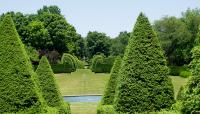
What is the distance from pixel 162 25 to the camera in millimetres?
88812

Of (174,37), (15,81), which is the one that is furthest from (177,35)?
(15,81)

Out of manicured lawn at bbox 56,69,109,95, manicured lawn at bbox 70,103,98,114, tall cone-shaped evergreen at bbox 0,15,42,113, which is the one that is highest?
tall cone-shaped evergreen at bbox 0,15,42,113

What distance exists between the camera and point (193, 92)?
36.6 feet

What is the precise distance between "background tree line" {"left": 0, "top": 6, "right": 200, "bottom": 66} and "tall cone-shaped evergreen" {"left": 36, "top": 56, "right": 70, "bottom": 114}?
54076 mm

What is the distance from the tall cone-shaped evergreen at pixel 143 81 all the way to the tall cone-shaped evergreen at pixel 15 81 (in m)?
3.42

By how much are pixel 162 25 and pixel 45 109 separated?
73924mm

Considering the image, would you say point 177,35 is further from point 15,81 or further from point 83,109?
point 15,81

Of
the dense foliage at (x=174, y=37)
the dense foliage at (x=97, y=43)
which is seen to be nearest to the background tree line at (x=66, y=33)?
the dense foliage at (x=174, y=37)

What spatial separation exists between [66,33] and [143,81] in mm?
90058

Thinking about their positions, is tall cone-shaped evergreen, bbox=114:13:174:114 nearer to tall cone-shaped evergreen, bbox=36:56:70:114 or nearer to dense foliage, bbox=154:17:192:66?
tall cone-shaped evergreen, bbox=36:56:70:114

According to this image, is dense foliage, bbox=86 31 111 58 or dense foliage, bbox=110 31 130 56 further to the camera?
dense foliage, bbox=86 31 111 58

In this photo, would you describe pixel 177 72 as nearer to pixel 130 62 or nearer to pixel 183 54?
pixel 183 54

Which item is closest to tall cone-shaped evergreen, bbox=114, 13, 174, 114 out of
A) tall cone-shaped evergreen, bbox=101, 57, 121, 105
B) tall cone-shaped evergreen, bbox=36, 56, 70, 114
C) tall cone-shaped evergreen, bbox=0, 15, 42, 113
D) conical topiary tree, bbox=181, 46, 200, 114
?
tall cone-shaped evergreen, bbox=0, 15, 42, 113

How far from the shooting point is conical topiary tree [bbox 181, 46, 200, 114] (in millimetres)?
10953
